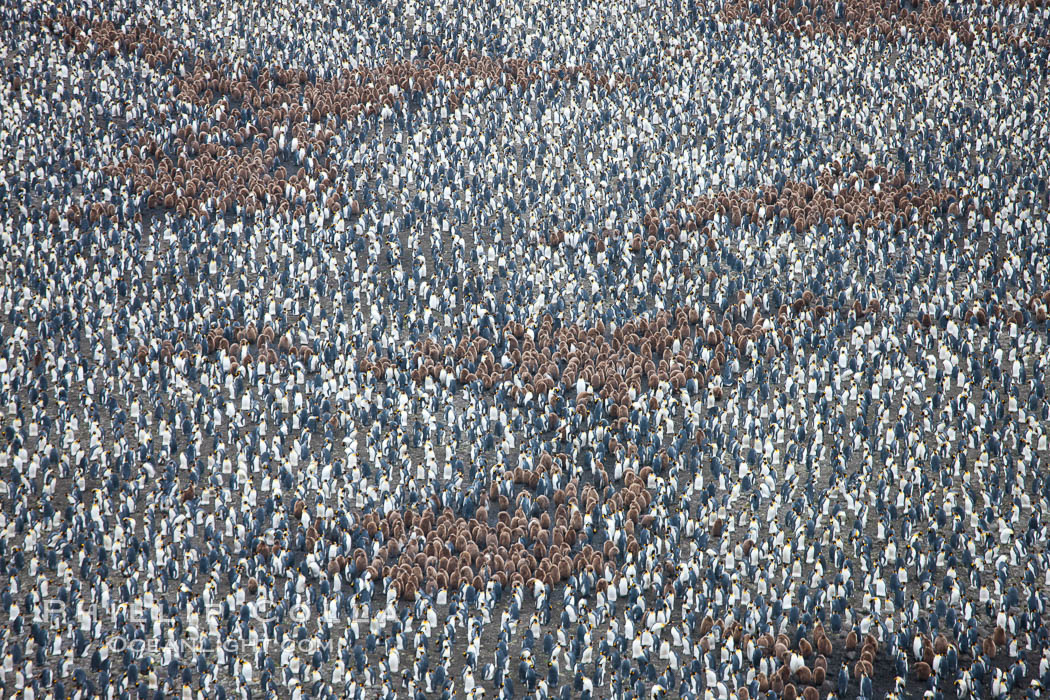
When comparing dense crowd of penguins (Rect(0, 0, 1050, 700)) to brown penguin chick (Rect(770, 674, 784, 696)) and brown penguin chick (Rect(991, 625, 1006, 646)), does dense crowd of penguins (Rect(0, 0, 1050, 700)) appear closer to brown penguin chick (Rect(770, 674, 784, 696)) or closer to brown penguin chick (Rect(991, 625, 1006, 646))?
brown penguin chick (Rect(770, 674, 784, 696))

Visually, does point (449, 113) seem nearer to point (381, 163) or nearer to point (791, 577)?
point (381, 163)

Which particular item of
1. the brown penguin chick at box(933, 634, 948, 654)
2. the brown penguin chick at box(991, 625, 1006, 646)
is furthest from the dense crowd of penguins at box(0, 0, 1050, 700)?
the brown penguin chick at box(991, 625, 1006, 646)

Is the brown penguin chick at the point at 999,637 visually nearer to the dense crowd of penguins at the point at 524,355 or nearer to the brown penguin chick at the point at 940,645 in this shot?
the dense crowd of penguins at the point at 524,355

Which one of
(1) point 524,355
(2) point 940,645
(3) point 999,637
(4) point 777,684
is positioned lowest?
(4) point 777,684

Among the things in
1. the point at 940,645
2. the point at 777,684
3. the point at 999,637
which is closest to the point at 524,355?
the point at 777,684

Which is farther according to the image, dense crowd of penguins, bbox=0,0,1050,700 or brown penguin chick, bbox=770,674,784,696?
dense crowd of penguins, bbox=0,0,1050,700

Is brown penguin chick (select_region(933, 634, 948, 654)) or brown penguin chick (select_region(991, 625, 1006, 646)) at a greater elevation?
brown penguin chick (select_region(933, 634, 948, 654))

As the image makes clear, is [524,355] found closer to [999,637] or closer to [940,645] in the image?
[940,645]

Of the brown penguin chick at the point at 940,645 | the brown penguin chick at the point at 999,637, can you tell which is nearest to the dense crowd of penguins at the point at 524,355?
the brown penguin chick at the point at 940,645
